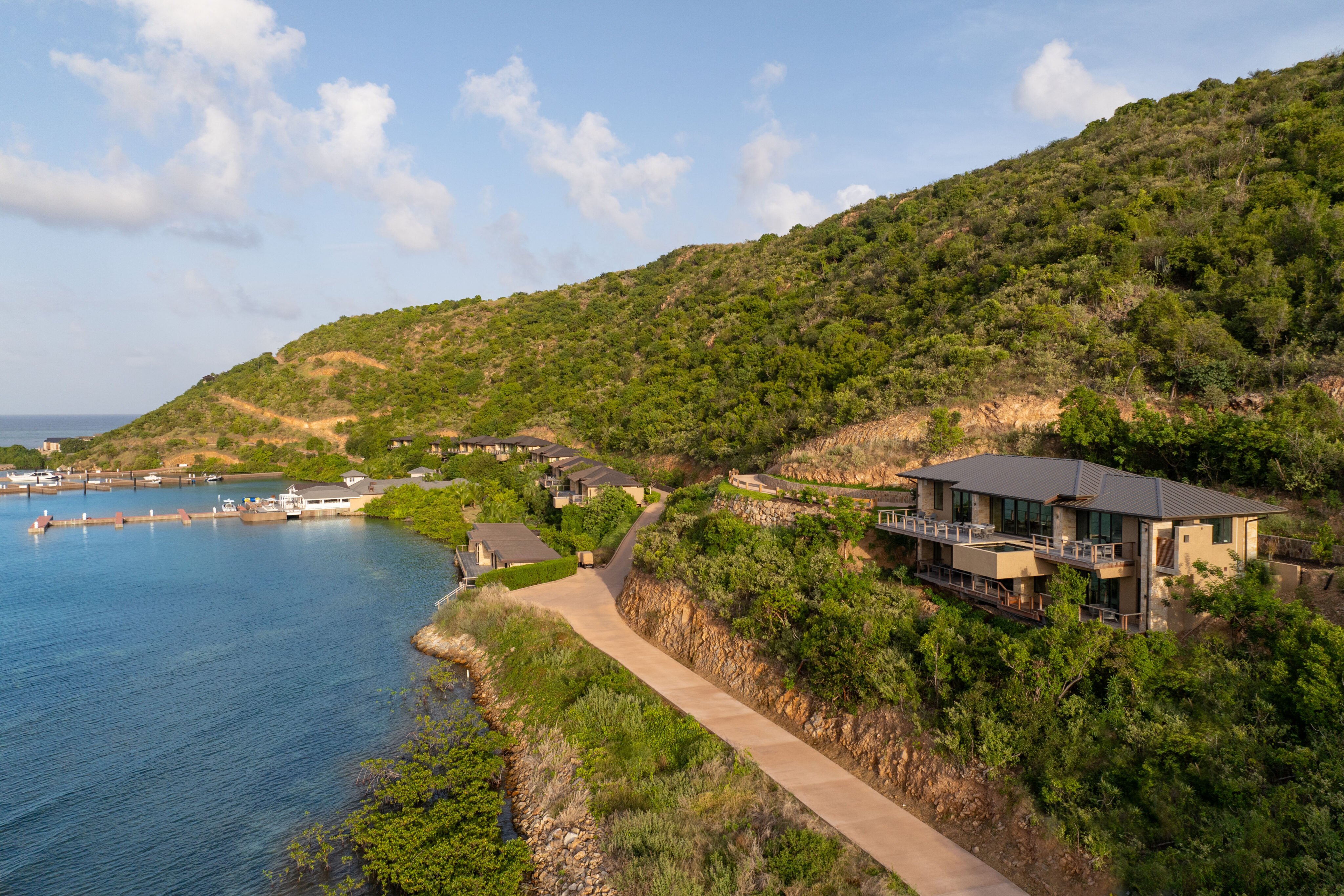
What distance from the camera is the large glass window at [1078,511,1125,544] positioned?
1898 centimetres

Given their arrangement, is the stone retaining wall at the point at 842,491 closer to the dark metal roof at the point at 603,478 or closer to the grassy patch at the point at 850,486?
the grassy patch at the point at 850,486

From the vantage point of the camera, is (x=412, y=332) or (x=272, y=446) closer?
(x=272, y=446)

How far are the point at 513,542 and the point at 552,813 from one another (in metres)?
25.8

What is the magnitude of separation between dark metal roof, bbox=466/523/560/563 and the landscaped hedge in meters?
0.65

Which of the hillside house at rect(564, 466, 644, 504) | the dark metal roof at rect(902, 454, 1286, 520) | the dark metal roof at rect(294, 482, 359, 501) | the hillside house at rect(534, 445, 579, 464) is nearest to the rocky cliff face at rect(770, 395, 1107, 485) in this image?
the dark metal roof at rect(902, 454, 1286, 520)

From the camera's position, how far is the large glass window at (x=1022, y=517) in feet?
68.7

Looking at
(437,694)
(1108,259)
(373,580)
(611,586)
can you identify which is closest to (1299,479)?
(1108,259)

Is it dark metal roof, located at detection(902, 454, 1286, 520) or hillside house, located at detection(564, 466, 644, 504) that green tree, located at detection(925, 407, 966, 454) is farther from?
hillside house, located at detection(564, 466, 644, 504)

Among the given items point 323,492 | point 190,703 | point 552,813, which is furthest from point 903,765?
point 323,492

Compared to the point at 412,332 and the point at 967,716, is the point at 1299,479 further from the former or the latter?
the point at 412,332

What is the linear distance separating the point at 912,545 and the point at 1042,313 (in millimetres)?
18562

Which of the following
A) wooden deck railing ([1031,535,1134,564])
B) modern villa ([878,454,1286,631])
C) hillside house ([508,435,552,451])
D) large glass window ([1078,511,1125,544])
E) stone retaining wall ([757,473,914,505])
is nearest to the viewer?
modern villa ([878,454,1286,631])

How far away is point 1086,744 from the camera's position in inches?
618

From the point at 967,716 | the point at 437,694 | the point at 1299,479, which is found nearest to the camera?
the point at 967,716
